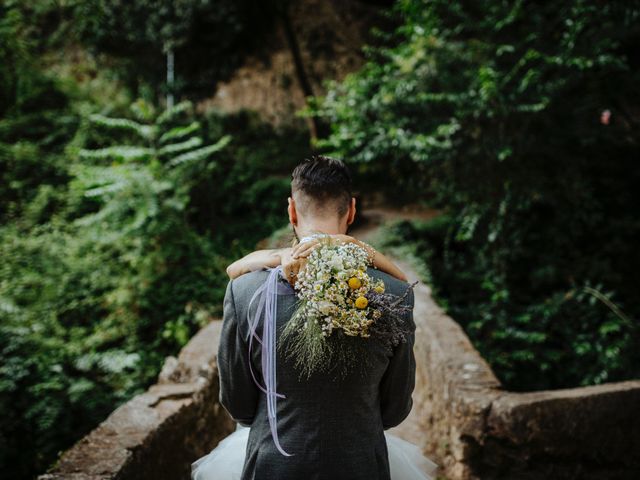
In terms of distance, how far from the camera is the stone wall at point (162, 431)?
2350 mm

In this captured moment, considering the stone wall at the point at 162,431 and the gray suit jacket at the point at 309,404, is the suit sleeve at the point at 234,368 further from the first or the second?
the stone wall at the point at 162,431

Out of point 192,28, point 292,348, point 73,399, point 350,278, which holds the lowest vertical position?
point 73,399

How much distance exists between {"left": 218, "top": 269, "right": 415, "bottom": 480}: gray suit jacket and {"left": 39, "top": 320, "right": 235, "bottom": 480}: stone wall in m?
1.25

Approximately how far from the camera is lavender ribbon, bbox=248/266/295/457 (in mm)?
1417

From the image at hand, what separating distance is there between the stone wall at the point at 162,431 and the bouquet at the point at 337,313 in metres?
1.61

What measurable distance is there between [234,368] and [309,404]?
11.7 inches

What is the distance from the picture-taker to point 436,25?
5.59 meters

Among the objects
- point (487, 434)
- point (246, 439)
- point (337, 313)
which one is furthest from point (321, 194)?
point (487, 434)

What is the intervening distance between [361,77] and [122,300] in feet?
14.9

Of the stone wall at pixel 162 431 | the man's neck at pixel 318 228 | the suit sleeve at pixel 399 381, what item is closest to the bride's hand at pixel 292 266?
the man's neck at pixel 318 228

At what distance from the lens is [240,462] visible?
1812mm

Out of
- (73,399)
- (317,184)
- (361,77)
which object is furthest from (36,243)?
(317,184)

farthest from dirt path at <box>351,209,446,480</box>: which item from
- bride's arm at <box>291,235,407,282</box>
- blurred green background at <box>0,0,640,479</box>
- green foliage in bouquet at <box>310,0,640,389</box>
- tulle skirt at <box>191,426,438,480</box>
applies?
bride's arm at <box>291,235,407,282</box>

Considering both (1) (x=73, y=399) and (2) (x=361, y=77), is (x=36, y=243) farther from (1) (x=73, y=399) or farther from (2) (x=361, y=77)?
(2) (x=361, y=77)
